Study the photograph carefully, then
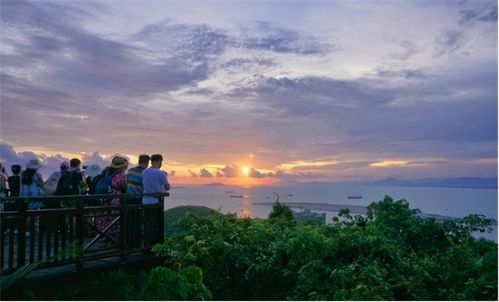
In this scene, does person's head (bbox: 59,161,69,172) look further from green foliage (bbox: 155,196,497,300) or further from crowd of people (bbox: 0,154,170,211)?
green foliage (bbox: 155,196,497,300)

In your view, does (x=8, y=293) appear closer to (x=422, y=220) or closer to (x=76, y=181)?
(x=76, y=181)

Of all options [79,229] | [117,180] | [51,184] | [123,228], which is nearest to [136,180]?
[117,180]

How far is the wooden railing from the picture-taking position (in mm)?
7305

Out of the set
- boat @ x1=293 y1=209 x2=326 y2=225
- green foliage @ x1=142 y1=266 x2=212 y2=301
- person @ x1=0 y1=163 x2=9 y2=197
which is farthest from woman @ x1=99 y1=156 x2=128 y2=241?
boat @ x1=293 y1=209 x2=326 y2=225

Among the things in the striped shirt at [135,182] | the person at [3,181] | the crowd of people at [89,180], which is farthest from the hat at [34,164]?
the striped shirt at [135,182]

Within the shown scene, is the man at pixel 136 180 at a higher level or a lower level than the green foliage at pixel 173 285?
higher

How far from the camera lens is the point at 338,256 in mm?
7914

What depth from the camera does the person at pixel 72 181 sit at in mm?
10820

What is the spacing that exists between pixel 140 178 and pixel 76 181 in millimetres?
1825

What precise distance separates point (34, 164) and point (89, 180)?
4.58ft

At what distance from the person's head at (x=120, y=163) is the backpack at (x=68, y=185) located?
3.92ft

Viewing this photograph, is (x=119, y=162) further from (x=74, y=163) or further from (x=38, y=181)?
(x=38, y=181)

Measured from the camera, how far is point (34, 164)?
12.0 m

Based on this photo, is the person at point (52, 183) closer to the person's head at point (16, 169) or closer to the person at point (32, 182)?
the person at point (32, 182)
